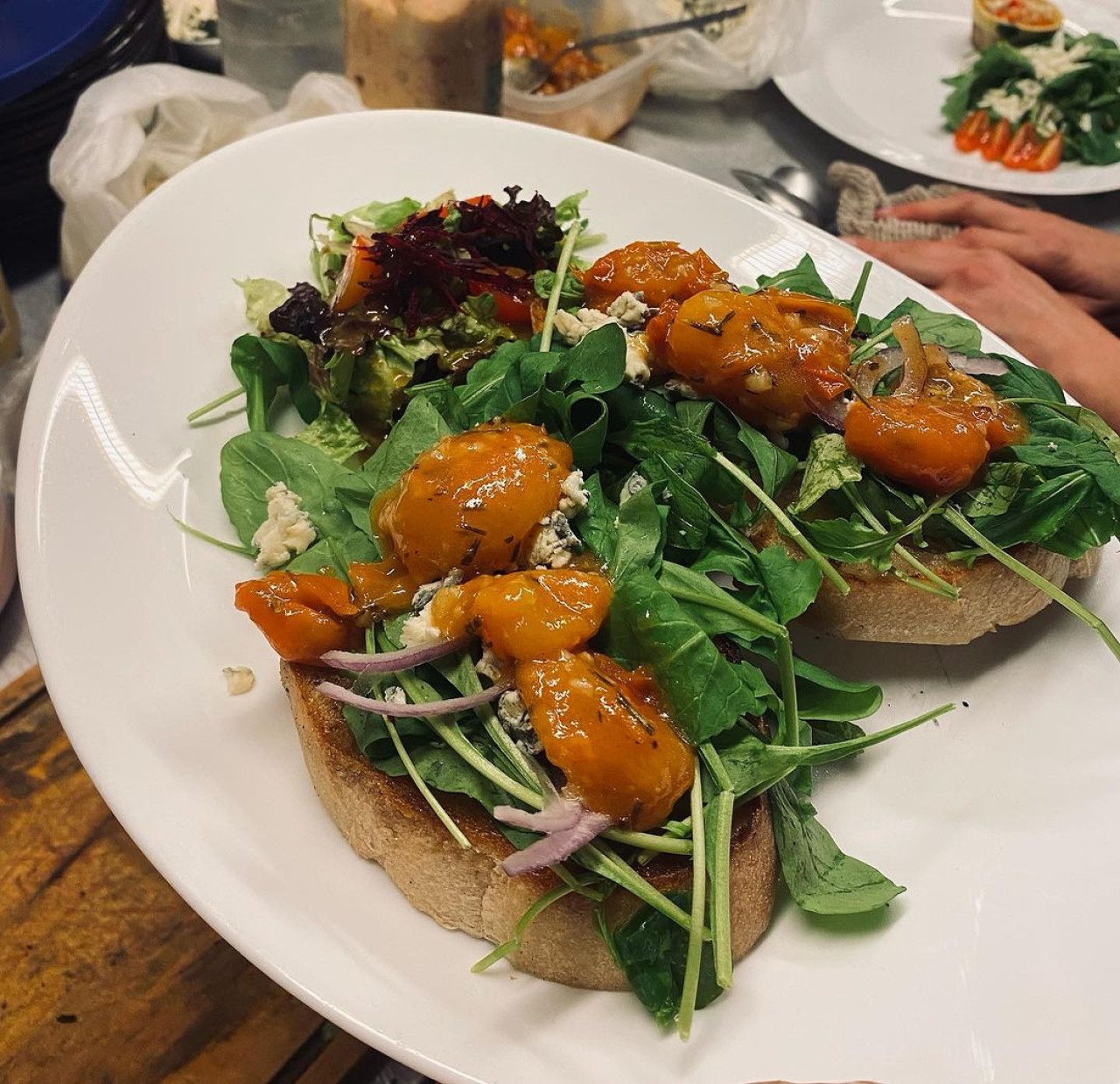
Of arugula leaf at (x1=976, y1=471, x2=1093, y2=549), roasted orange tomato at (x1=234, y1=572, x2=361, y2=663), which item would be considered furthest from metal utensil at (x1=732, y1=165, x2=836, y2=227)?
roasted orange tomato at (x1=234, y1=572, x2=361, y2=663)

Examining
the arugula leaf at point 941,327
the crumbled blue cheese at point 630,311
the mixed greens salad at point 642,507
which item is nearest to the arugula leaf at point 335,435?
the mixed greens salad at point 642,507

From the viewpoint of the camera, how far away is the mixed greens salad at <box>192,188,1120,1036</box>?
4.85 feet

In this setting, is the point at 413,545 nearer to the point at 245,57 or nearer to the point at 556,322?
the point at 556,322

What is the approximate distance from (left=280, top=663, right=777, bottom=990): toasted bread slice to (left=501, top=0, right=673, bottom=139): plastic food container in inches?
106

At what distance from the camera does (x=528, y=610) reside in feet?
4.84

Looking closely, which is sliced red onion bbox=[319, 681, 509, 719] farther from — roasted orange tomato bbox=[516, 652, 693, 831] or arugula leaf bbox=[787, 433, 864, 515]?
arugula leaf bbox=[787, 433, 864, 515]

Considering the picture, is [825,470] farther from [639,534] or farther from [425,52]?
[425,52]

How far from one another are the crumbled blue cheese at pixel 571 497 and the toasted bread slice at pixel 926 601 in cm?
46

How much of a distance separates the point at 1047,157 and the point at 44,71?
3.25 m

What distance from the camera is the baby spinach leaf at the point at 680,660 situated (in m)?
1.48

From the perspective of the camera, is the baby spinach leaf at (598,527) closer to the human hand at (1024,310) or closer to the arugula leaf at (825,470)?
the arugula leaf at (825,470)

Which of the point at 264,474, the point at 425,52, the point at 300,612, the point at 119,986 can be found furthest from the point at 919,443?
the point at 425,52

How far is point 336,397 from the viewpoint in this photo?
88.1 inches

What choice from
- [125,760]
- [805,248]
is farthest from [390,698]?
[805,248]
